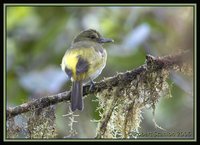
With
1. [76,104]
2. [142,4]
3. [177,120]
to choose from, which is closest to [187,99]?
[177,120]

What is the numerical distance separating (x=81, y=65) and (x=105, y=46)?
116 centimetres

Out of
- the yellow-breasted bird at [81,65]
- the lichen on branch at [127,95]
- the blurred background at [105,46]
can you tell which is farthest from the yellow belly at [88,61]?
the blurred background at [105,46]

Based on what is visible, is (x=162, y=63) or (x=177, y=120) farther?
(x=177, y=120)

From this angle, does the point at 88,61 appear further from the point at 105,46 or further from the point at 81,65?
the point at 105,46

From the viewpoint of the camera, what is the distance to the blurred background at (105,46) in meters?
5.71

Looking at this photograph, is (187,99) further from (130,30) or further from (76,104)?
(76,104)

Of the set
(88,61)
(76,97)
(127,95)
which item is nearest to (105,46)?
(88,61)

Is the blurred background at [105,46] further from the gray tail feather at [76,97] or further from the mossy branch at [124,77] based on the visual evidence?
the gray tail feather at [76,97]

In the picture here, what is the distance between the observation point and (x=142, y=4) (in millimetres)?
6012

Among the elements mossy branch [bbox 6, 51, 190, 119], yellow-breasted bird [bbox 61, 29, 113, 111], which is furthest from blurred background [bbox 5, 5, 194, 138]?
yellow-breasted bird [bbox 61, 29, 113, 111]

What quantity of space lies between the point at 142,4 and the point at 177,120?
1001mm

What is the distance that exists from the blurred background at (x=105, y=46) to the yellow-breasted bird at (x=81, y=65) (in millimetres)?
314

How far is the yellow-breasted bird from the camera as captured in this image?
5.09m

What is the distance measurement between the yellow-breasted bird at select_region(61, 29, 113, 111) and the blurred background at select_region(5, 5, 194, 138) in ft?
1.03
